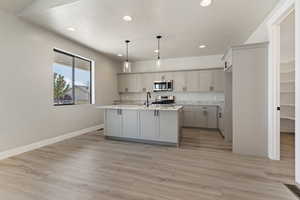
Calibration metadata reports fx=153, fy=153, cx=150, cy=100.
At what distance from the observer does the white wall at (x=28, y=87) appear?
2.91 m

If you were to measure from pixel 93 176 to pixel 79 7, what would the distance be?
2.81 m

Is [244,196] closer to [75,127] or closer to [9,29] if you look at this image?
[75,127]

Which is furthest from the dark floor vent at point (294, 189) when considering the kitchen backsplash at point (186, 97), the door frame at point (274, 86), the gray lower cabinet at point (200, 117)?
the kitchen backsplash at point (186, 97)

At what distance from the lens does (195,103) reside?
5918 millimetres

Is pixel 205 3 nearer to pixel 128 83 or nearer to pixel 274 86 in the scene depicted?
pixel 274 86

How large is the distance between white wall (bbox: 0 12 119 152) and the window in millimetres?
259

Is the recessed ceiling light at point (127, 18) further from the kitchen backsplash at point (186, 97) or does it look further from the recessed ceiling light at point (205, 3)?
the kitchen backsplash at point (186, 97)

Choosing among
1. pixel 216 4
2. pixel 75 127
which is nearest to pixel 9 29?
pixel 75 127

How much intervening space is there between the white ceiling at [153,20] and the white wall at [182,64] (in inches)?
49.3

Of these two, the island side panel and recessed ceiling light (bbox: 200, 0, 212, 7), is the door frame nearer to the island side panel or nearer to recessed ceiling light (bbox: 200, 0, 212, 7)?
recessed ceiling light (bbox: 200, 0, 212, 7)

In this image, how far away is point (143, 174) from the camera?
2.26m

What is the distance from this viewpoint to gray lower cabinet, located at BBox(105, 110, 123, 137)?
402 cm

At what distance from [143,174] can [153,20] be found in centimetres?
286

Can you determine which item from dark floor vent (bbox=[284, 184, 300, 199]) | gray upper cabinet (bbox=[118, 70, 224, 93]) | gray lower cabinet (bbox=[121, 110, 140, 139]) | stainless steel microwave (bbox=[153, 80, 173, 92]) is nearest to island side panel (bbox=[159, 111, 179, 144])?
gray lower cabinet (bbox=[121, 110, 140, 139])
